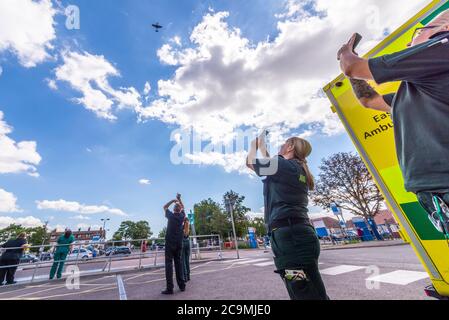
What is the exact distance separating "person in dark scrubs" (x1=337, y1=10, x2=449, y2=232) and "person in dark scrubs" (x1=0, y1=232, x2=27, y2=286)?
10.5m

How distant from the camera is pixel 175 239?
467cm

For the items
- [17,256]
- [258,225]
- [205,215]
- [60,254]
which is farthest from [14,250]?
[258,225]

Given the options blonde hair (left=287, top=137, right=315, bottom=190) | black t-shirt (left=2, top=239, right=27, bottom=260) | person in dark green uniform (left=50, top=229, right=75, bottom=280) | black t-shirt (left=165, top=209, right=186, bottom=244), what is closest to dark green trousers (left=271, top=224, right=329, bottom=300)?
blonde hair (left=287, top=137, right=315, bottom=190)

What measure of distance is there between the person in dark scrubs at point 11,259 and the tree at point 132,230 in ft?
271

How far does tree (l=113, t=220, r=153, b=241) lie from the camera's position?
84188 millimetres

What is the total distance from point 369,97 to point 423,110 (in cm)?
54

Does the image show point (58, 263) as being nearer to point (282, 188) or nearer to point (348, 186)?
point (282, 188)

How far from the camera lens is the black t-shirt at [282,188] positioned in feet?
5.58

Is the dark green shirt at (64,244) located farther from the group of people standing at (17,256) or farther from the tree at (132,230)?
the tree at (132,230)

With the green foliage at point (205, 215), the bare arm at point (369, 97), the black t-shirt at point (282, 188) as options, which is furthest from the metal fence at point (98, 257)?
the green foliage at point (205, 215)
